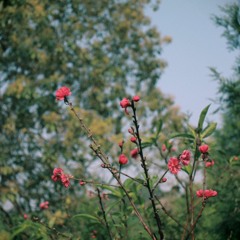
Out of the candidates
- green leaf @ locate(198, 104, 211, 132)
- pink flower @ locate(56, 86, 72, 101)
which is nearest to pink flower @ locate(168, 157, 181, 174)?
green leaf @ locate(198, 104, 211, 132)

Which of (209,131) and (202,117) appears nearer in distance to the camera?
(202,117)

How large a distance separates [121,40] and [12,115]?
674 cm

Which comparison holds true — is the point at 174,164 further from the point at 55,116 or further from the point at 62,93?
the point at 55,116

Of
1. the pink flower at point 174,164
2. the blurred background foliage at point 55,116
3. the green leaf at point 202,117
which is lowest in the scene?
the pink flower at point 174,164

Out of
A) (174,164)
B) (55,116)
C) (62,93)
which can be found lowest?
(174,164)

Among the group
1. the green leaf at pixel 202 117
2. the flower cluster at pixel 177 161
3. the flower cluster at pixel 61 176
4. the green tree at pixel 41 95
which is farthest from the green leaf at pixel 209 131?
the green tree at pixel 41 95

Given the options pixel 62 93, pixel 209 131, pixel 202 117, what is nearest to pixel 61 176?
pixel 62 93

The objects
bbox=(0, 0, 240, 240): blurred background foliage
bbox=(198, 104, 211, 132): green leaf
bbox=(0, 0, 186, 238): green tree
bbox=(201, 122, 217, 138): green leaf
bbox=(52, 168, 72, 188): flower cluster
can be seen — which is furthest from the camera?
bbox=(0, 0, 186, 238): green tree

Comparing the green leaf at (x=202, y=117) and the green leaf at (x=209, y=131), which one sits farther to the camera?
the green leaf at (x=209, y=131)

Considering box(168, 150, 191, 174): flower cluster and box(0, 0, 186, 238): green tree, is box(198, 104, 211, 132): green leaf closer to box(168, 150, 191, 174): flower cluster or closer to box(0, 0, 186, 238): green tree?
box(168, 150, 191, 174): flower cluster

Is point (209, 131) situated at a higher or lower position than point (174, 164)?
higher

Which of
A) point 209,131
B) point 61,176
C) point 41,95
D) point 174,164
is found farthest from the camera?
point 41,95

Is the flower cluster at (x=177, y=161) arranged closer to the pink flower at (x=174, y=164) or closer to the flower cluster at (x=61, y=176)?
the pink flower at (x=174, y=164)

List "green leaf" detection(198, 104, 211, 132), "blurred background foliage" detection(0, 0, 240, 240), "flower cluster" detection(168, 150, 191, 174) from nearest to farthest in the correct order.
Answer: "flower cluster" detection(168, 150, 191, 174)
"green leaf" detection(198, 104, 211, 132)
"blurred background foliage" detection(0, 0, 240, 240)
